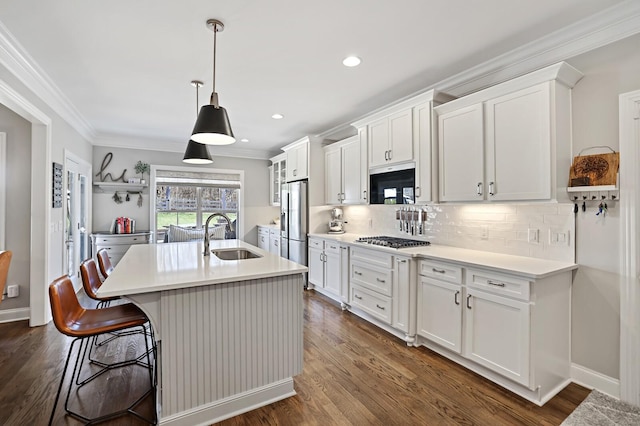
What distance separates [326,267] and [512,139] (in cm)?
275

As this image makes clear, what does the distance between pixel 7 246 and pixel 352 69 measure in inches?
168

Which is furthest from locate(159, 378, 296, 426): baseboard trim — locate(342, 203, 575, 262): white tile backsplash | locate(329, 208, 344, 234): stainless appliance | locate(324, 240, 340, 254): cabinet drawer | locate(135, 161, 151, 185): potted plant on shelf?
locate(135, 161, 151, 185): potted plant on shelf

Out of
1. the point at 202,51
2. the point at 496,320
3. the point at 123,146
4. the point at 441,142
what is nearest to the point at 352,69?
the point at 441,142

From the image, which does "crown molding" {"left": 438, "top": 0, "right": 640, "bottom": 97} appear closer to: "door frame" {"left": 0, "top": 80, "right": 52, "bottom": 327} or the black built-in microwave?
the black built-in microwave

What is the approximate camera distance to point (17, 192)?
3.52m

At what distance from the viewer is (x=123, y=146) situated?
555cm

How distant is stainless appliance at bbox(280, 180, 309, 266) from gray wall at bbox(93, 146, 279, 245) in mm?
1514

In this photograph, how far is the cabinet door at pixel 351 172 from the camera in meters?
4.15

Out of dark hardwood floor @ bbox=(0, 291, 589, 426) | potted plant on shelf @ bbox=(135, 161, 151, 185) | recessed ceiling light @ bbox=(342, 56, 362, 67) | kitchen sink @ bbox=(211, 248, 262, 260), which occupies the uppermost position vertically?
recessed ceiling light @ bbox=(342, 56, 362, 67)

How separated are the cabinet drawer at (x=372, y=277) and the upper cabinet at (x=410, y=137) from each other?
2.84 ft

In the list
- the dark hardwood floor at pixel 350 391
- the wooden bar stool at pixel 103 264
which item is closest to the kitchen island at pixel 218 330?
the dark hardwood floor at pixel 350 391

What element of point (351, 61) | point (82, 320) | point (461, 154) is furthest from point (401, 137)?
point (82, 320)

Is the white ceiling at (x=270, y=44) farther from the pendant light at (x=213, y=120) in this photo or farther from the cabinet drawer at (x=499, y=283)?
the cabinet drawer at (x=499, y=283)

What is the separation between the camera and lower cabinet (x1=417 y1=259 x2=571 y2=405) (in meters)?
2.12
